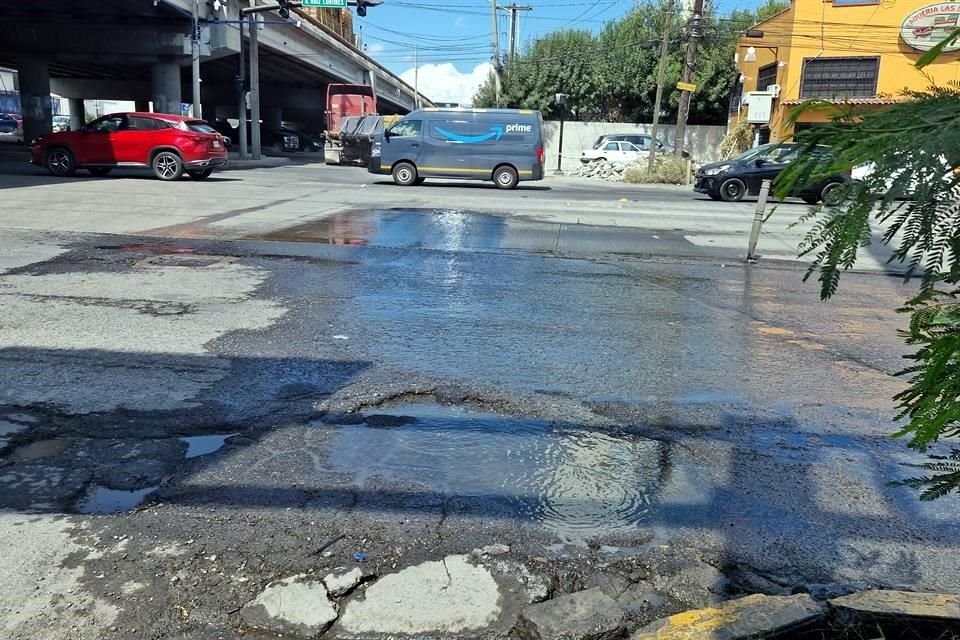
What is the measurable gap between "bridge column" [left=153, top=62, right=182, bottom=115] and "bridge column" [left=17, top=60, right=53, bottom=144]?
334 inches

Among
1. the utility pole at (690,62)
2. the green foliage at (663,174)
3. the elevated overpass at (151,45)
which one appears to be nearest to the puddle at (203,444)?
the elevated overpass at (151,45)

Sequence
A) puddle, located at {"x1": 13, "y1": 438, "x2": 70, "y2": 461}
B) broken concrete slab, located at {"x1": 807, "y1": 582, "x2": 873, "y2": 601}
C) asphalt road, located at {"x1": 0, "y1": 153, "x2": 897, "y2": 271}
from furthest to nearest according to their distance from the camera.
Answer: asphalt road, located at {"x1": 0, "y1": 153, "x2": 897, "y2": 271} → puddle, located at {"x1": 13, "y1": 438, "x2": 70, "y2": 461} → broken concrete slab, located at {"x1": 807, "y1": 582, "x2": 873, "y2": 601}

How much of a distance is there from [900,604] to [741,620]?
1.87ft

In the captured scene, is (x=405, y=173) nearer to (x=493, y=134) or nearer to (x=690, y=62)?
(x=493, y=134)

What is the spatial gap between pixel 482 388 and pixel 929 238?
3.70m

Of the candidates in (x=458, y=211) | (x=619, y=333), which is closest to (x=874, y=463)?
(x=619, y=333)

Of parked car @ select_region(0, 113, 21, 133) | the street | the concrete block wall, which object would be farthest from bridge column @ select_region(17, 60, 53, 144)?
the street

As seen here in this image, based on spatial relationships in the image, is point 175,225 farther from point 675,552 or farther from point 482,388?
point 675,552

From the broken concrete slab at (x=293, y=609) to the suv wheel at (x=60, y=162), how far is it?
2221 centimetres

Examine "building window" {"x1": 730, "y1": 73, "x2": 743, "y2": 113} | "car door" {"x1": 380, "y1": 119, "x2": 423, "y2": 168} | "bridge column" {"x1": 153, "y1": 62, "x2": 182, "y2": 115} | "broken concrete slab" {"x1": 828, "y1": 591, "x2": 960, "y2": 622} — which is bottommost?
"broken concrete slab" {"x1": 828, "y1": 591, "x2": 960, "y2": 622}

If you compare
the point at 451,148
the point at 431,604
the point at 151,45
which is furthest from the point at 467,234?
the point at 151,45

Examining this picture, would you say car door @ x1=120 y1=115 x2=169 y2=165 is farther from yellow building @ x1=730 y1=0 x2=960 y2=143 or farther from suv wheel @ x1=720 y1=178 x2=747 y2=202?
yellow building @ x1=730 y1=0 x2=960 y2=143

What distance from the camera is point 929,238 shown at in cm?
204

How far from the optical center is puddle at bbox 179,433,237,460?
168 inches
